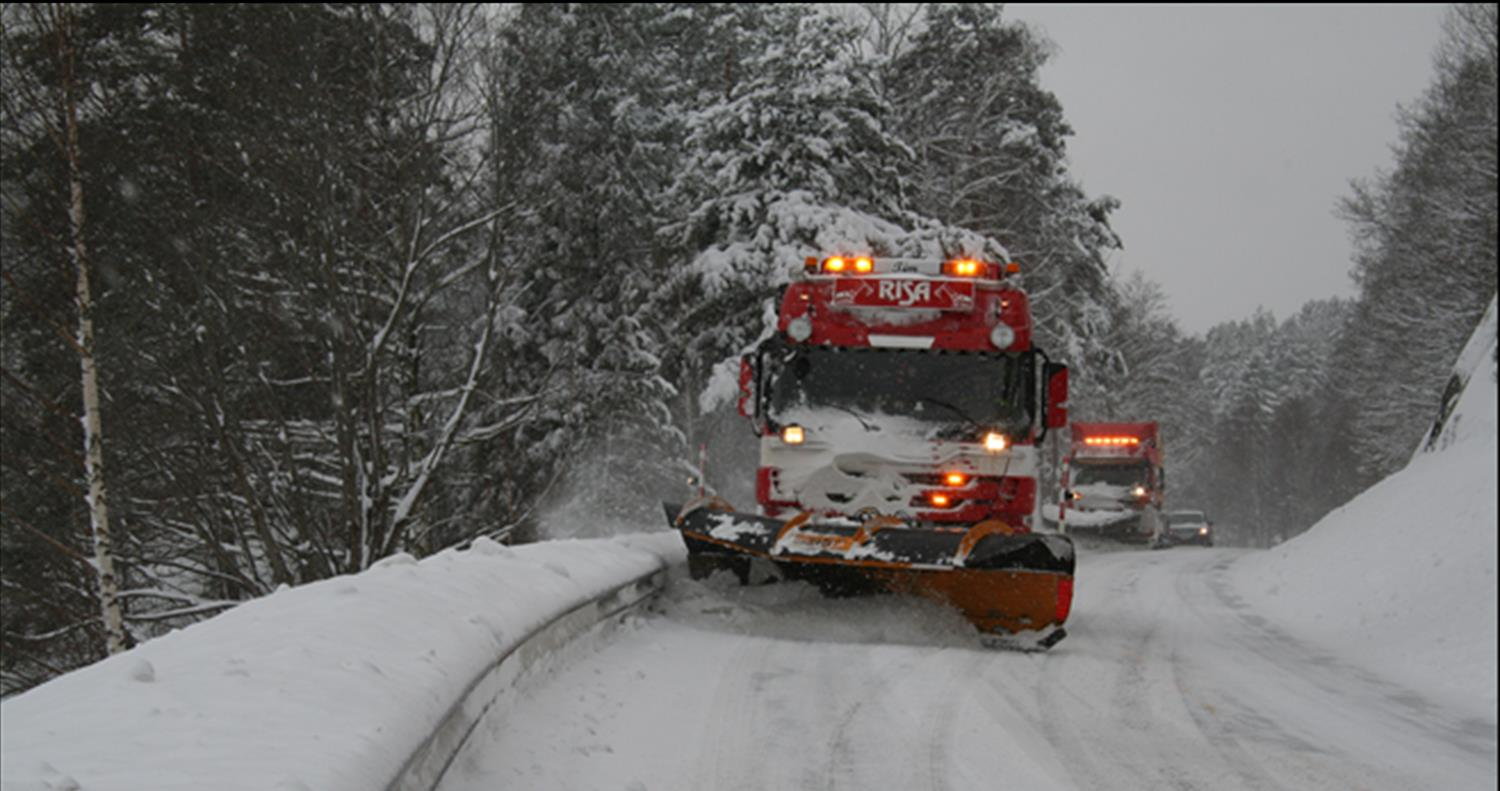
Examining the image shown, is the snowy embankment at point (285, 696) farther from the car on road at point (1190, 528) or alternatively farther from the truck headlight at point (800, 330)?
the car on road at point (1190, 528)

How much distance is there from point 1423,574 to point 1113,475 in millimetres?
18980

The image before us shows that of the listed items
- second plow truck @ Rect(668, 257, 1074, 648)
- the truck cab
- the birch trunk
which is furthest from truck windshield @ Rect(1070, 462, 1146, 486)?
the birch trunk

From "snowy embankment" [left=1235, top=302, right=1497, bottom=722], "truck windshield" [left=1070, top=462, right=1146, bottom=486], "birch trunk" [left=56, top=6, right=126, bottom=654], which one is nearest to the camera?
"snowy embankment" [left=1235, top=302, right=1497, bottom=722]

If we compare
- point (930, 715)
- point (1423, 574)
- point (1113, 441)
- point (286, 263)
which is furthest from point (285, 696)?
point (1113, 441)

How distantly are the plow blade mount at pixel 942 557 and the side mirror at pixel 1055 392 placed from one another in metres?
1.73

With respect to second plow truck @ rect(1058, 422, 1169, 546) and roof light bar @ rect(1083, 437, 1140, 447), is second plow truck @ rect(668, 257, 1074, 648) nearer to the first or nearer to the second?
second plow truck @ rect(1058, 422, 1169, 546)

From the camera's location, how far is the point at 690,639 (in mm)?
7754

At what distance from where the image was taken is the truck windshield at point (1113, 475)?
90.2 ft

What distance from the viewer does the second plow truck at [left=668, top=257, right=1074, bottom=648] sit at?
837 centimetres

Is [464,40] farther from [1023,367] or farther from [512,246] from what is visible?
[1023,367]

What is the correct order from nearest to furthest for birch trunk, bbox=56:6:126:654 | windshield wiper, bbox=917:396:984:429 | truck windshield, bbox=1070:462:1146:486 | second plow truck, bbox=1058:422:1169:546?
windshield wiper, bbox=917:396:984:429
birch trunk, bbox=56:6:126:654
second plow truck, bbox=1058:422:1169:546
truck windshield, bbox=1070:462:1146:486

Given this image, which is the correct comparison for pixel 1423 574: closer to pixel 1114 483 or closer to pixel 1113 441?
pixel 1114 483

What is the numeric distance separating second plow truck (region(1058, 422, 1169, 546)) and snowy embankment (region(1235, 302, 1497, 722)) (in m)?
12.4

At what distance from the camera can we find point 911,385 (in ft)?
31.9
